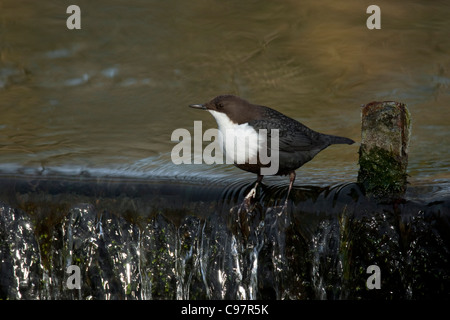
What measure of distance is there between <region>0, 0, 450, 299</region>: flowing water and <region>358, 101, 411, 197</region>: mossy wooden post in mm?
183

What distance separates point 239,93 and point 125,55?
A: 1859mm

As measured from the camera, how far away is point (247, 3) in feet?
37.4

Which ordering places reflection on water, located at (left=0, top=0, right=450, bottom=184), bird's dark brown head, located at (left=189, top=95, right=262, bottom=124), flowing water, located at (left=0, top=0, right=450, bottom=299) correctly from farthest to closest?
1. reflection on water, located at (left=0, top=0, right=450, bottom=184)
2. bird's dark brown head, located at (left=189, top=95, right=262, bottom=124)
3. flowing water, located at (left=0, top=0, right=450, bottom=299)

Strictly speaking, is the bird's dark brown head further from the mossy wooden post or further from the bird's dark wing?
the mossy wooden post

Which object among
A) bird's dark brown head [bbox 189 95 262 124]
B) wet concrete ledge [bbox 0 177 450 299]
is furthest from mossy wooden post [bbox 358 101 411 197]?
bird's dark brown head [bbox 189 95 262 124]

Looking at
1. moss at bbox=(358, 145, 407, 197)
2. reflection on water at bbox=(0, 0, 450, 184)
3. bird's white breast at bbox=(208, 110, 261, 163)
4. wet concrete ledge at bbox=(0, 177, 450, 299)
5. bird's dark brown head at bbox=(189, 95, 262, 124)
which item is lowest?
wet concrete ledge at bbox=(0, 177, 450, 299)

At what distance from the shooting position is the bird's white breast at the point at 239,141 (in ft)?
16.6

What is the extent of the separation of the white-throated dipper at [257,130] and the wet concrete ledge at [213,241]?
248mm

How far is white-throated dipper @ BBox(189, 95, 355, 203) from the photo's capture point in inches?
202

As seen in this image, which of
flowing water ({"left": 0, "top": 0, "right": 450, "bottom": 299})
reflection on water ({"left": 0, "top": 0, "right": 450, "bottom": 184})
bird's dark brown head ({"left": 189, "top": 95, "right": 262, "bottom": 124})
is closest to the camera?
flowing water ({"left": 0, "top": 0, "right": 450, "bottom": 299})

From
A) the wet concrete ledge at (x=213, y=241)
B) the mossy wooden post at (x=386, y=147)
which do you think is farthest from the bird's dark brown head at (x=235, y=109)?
the mossy wooden post at (x=386, y=147)

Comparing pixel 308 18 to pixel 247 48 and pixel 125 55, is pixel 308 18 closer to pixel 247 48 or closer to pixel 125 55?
pixel 247 48
